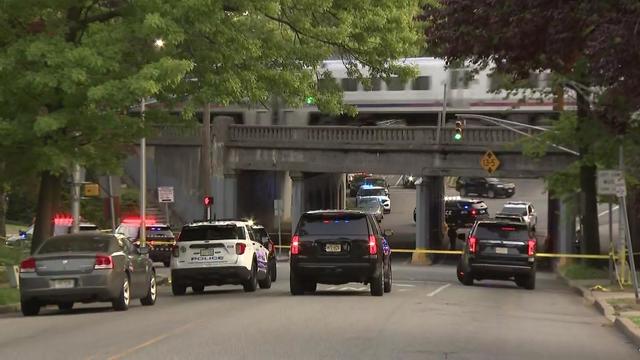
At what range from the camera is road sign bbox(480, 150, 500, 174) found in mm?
48062

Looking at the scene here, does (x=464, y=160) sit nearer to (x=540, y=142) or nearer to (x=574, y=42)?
(x=540, y=142)

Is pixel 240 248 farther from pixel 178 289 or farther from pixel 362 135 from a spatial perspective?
pixel 362 135

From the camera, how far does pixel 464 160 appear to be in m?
51.6

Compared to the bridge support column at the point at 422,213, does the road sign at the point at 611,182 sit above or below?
above

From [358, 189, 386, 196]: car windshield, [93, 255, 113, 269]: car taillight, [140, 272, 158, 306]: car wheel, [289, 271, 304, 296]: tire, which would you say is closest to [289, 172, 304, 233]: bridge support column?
[358, 189, 386, 196]: car windshield

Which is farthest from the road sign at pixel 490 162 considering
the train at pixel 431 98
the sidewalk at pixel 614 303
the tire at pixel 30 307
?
the tire at pixel 30 307

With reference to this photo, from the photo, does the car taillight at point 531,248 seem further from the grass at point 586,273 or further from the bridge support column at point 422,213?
the bridge support column at point 422,213

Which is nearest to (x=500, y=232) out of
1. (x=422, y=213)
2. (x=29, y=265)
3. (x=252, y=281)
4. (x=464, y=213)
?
(x=252, y=281)

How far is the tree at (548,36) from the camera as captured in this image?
10.4m

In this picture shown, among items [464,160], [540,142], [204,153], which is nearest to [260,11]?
[540,142]

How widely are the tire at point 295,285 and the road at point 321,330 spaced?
368mm

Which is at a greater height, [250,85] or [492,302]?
[250,85]

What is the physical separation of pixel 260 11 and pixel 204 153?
19.9 metres

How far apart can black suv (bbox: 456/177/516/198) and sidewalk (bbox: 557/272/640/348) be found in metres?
53.6
